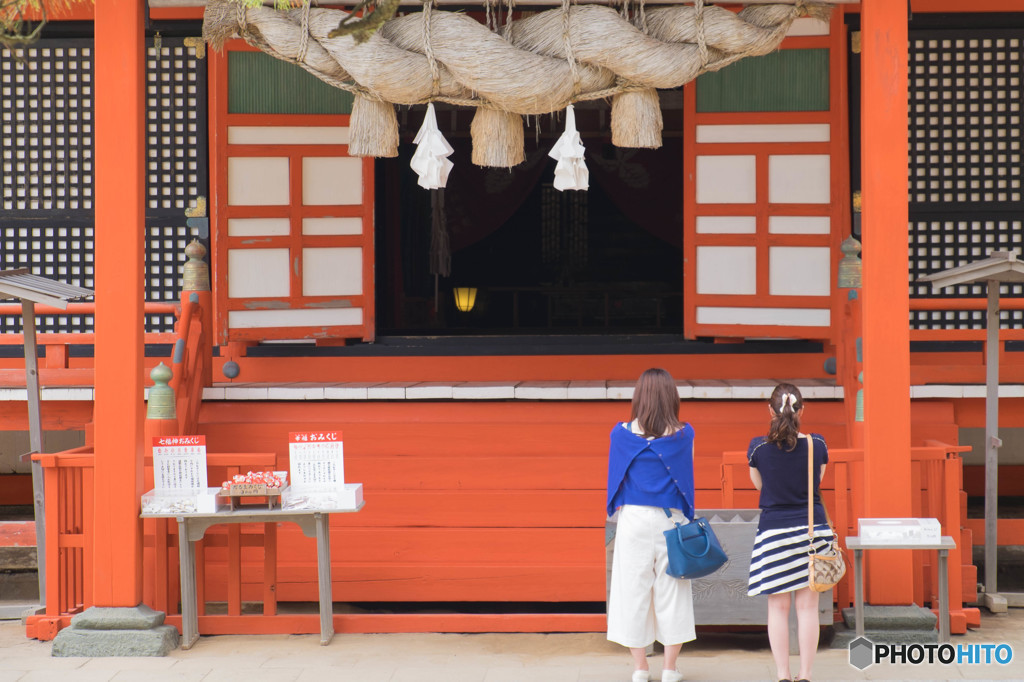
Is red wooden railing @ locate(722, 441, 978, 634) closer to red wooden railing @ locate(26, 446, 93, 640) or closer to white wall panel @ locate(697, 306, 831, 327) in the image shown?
white wall panel @ locate(697, 306, 831, 327)

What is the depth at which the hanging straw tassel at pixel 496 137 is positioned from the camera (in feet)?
17.3

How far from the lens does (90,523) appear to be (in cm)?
548

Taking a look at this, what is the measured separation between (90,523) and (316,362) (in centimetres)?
246

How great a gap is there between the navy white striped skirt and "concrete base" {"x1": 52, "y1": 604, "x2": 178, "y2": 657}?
2974 mm

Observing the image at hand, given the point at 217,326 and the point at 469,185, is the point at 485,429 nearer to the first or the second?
the point at 217,326

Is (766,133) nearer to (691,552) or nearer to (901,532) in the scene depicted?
(901,532)

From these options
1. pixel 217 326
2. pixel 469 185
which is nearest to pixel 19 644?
pixel 217 326

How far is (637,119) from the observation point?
17.0ft

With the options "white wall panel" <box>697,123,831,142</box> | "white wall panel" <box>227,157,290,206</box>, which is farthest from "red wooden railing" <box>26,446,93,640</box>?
"white wall panel" <box>697,123,831,142</box>

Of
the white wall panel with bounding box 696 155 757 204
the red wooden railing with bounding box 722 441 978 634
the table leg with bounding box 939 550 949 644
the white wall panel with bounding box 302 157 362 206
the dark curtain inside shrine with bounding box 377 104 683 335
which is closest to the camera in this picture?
the table leg with bounding box 939 550 949 644

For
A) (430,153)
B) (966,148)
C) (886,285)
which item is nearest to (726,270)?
(966,148)

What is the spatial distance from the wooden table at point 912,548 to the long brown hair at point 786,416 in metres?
0.68

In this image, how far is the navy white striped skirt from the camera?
172 inches

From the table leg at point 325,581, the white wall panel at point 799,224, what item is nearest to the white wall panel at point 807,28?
the white wall panel at point 799,224
